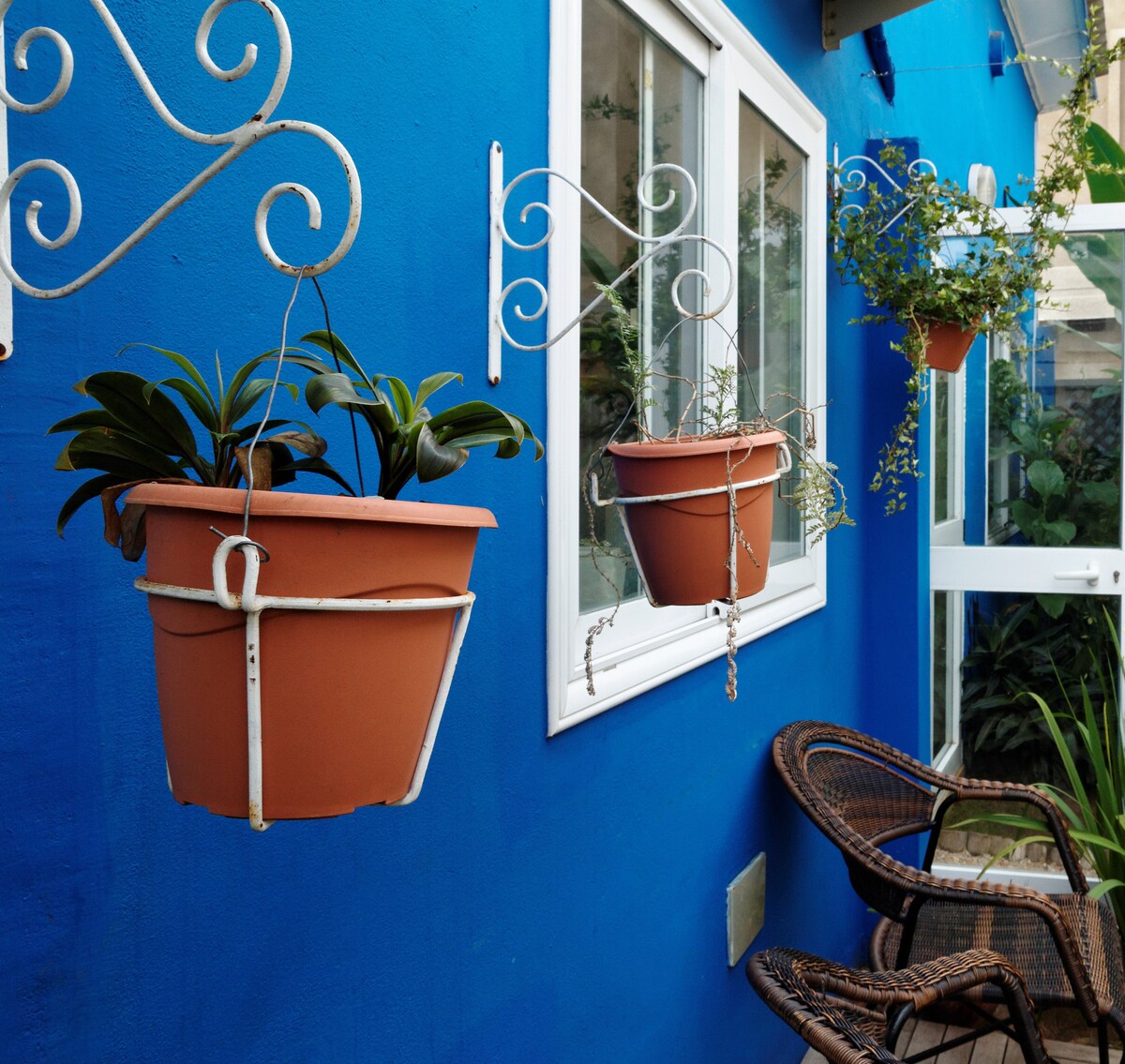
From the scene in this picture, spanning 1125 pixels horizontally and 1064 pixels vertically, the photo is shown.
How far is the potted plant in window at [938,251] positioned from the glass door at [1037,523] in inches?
19.7

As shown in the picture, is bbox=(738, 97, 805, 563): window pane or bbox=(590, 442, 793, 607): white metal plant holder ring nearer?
bbox=(590, 442, 793, 607): white metal plant holder ring

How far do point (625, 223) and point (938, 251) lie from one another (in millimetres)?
1527

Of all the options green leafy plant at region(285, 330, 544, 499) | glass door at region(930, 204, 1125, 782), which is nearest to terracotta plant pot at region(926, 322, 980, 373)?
glass door at region(930, 204, 1125, 782)

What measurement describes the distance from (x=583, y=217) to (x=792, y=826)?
184cm

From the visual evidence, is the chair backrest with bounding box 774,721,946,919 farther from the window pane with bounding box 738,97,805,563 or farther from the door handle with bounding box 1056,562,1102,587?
the door handle with bounding box 1056,562,1102,587

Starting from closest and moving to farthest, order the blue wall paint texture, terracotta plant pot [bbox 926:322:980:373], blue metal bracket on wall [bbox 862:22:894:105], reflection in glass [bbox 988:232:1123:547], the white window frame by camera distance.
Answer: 1. the blue wall paint texture
2. the white window frame
3. terracotta plant pot [bbox 926:322:980:373]
4. blue metal bracket on wall [bbox 862:22:894:105]
5. reflection in glass [bbox 988:232:1123:547]

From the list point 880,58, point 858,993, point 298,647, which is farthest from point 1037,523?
point 298,647

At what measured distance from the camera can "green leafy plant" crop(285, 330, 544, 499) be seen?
0.91 metres

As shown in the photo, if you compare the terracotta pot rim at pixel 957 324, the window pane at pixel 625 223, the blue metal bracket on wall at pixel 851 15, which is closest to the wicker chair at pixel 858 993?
the window pane at pixel 625 223

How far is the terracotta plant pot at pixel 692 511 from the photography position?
169cm

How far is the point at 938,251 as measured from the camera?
343 cm

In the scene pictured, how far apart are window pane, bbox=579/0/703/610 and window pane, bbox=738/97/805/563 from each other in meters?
0.37

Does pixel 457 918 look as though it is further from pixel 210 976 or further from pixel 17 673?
pixel 17 673

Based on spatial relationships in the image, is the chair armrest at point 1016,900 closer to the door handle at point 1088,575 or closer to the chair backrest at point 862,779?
the chair backrest at point 862,779
